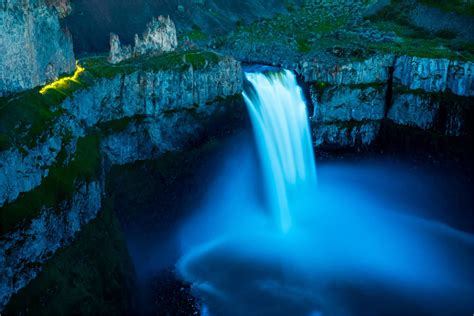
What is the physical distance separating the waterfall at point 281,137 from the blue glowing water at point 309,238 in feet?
0.38

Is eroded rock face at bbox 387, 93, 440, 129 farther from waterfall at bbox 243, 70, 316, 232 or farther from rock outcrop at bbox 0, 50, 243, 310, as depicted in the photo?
rock outcrop at bbox 0, 50, 243, 310

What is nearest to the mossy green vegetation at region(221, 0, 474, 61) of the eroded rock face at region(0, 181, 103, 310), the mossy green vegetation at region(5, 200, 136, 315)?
the mossy green vegetation at region(5, 200, 136, 315)

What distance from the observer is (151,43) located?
45.9 meters

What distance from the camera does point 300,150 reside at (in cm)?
4919

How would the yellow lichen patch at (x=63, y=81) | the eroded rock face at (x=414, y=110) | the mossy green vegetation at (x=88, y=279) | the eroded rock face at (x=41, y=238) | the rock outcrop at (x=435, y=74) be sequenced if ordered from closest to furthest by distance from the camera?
the eroded rock face at (x=41, y=238)
the mossy green vegetation at (x=88, y=279)
the yellow lichen patch at (x=63, y=81)
the rock outcrop at (x=435, y=74)
the eroded rock face at (x=414, y=110)

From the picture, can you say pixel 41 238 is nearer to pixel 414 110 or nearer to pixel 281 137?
pixel 281 137

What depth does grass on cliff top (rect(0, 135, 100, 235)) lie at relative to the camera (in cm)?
2452

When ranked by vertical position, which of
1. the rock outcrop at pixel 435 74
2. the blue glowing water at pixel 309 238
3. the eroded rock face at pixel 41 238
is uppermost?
the rock outcrop at pixel 435 74

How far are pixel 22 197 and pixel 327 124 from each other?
35606 mm

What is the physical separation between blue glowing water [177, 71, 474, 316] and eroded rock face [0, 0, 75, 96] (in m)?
18.3

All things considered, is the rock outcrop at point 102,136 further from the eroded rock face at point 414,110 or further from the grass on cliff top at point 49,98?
the eroded rock face at point 414,110

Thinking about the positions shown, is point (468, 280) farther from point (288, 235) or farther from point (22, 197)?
point (22, 197)

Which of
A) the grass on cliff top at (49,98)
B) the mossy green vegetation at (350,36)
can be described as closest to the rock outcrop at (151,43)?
the grass on cliff top at (49,98)

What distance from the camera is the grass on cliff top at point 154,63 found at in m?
38.4
